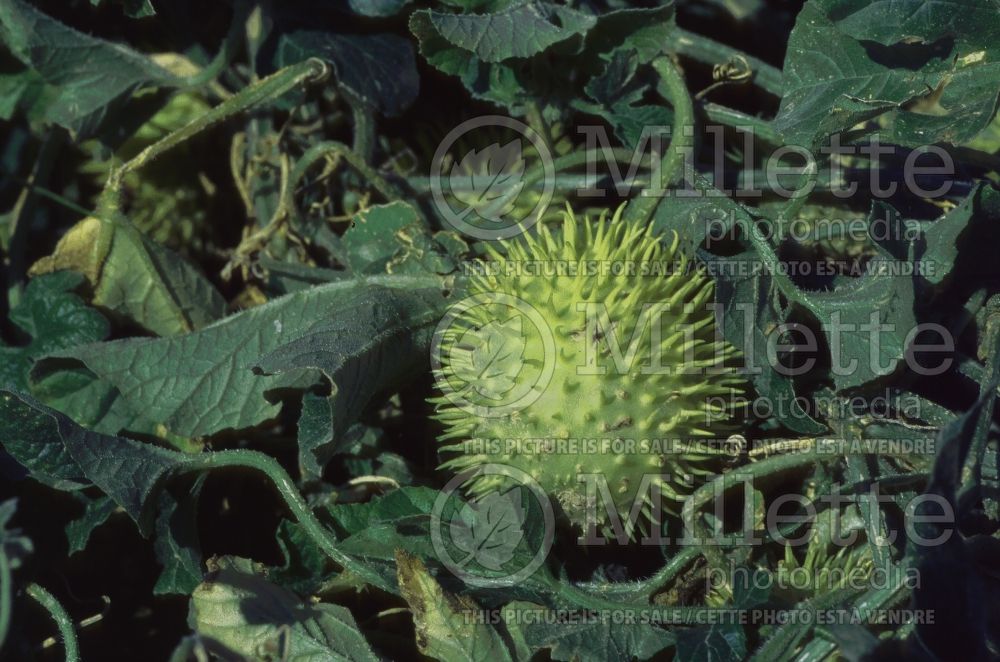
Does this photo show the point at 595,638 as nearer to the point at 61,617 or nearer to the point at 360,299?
the point at 360,299

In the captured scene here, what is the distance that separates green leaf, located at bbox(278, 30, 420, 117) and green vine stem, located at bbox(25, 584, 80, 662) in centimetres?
94

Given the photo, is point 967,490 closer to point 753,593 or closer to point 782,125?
point 753,593

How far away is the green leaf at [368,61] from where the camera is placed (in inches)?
72.1

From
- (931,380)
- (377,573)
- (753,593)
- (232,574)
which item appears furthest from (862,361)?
(232,574)

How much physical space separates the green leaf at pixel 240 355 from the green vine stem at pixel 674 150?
0.35m

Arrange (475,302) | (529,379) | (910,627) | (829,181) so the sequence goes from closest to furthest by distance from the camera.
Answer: (910,627)
(529,379)
(475,302)
(829,181)

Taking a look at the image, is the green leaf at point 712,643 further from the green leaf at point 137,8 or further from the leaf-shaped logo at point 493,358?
the green leaf at point 137,8

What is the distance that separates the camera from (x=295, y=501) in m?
1.50

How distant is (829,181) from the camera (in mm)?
1684

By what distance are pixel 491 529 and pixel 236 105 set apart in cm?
88

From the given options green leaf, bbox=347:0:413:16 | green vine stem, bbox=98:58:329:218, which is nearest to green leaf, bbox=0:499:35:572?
green vine stem, bbox=98:58:329:218

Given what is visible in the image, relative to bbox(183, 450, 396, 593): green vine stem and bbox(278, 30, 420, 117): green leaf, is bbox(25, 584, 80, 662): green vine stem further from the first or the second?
bbox(278, 30, 420, 117): green leaf

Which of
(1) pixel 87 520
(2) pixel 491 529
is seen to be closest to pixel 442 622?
(2) pixel 491 529

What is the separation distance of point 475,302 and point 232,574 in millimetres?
519
